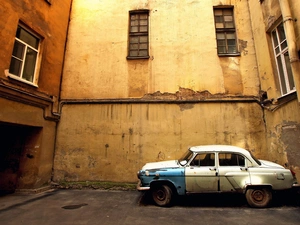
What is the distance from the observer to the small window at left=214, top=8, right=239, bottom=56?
8.05m

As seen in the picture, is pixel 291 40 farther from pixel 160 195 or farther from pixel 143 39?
pixel 160 195

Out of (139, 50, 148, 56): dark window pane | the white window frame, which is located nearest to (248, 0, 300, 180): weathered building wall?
(139, 50, 148, 56): dark window pane

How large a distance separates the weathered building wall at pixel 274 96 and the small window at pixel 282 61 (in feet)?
0.43

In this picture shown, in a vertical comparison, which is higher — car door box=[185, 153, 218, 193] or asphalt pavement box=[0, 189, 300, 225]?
car door box=[185, 153, 218, 193]

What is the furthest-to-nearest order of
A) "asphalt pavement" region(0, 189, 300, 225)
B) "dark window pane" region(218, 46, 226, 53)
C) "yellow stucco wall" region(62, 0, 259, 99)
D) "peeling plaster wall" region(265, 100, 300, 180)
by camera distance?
"dark window pane" region(218, 46, 226, 53) → "yellow stucco wall" region(62, 0, 259, 99) → "peeling plaster wall" region(265, 100, 300, 180) → "asphalt pavement" region(0, 189, 300, 225)

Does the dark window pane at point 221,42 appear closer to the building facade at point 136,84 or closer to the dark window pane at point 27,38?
the building facade at point 136,84

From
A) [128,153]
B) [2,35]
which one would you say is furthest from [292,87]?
[2,35]

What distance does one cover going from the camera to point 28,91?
6234mm

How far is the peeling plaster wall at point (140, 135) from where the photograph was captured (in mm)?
7020

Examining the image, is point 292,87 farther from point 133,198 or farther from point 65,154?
point 65,154

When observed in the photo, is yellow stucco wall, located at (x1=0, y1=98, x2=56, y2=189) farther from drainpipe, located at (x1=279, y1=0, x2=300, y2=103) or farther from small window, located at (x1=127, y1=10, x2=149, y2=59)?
drainpipe, located at (x1=279, y1=0, x2=300, y2=103)

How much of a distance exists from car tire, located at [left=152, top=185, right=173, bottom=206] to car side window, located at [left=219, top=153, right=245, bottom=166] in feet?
5.46

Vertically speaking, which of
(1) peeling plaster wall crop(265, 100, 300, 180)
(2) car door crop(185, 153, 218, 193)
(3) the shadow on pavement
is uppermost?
(1) peeling plaster wall crop(265, 100, 300, 180)

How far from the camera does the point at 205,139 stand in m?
7.03
